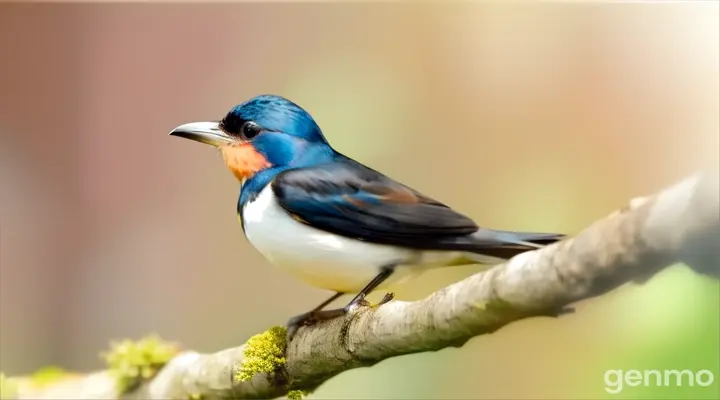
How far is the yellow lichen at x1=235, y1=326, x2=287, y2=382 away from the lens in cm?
126

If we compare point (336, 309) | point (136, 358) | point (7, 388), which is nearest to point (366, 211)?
point (336, 309)

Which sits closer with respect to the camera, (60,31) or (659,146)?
(659,146)

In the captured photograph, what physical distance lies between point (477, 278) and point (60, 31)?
111cm

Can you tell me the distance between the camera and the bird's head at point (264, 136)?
1.26 m

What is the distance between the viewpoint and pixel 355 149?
140 cm

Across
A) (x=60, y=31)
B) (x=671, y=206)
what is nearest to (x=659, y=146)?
(x=671, y=206)

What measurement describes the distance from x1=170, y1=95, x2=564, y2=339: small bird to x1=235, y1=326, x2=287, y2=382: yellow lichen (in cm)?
8

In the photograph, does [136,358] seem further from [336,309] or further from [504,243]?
[504,243]

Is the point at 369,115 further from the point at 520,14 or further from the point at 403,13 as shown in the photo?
the point at 520,14

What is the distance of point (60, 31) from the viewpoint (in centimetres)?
151

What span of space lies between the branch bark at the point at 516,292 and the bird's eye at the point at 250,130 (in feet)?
1.24

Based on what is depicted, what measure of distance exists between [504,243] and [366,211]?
244mm

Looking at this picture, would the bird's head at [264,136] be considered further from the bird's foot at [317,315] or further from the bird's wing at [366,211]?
the bird's foot at [317,315]

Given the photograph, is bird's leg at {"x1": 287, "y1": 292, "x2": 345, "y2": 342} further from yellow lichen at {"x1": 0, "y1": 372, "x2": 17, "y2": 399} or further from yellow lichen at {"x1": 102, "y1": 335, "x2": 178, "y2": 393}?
yellow lichen at {"x1": 0, "y1": 372, "x2": 17, "y2": 399}
